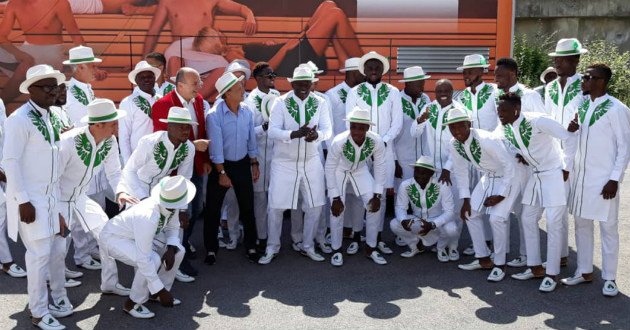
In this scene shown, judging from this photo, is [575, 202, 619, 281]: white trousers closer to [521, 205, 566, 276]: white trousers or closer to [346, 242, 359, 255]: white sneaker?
[521, 205, 566, 276]: white trousers

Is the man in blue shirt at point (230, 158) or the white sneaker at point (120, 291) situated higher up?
the man in blue shirt at point (230, 158)

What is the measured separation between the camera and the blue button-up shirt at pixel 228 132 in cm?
629

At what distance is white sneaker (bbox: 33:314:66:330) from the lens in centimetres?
471

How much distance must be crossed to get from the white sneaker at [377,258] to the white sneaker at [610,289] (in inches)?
80.9

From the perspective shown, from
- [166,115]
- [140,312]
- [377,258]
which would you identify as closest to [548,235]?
[377,258]

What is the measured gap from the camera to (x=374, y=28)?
8773mm

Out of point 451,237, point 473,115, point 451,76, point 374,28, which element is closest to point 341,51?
point 374,28

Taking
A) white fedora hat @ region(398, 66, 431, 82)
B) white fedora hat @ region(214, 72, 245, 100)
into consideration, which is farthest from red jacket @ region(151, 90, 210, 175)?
white fedora hat @ region(398, 66, 431, 82)

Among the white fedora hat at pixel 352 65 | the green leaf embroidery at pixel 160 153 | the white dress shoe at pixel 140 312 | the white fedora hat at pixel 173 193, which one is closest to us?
the white fedora hat at pixel 173 193

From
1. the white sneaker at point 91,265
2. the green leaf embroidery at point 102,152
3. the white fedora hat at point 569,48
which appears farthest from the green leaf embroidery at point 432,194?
the white sneaker at point 91,265

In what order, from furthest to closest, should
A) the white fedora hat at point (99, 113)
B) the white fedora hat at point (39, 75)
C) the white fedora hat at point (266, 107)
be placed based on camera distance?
the white fedora hat at point (266, 107), the white fedora hat at point (99, 113), the white fedora hat at point (39, 75)

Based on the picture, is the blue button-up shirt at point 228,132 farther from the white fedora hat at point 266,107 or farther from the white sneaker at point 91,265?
the white sneaker at point 91,265

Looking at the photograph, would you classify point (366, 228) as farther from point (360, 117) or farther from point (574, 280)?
point (574, 280)

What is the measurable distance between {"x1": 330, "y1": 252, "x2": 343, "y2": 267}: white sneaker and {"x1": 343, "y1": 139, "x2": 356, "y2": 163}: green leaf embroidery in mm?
997
